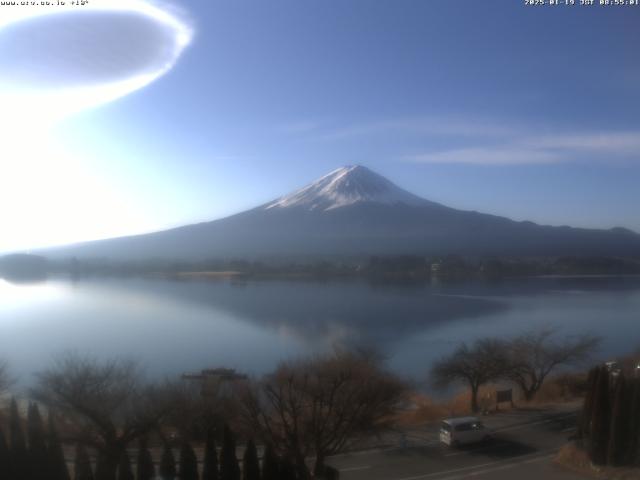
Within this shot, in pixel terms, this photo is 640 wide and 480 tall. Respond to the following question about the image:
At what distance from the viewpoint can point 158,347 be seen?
11.2 metres

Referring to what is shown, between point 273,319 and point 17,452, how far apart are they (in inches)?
426

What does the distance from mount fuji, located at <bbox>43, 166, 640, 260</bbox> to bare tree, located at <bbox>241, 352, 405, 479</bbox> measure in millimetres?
27923

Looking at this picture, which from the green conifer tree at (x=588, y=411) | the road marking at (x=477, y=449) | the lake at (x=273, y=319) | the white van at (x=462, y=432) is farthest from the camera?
the lake at (x=273, y=319)

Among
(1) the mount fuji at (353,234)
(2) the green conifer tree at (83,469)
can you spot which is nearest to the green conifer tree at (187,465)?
(2) the green conifer tree at (83,469)

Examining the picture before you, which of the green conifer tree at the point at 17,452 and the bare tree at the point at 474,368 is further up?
the green conifer tree at the point at 17,452

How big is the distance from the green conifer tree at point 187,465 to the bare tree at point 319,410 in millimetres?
590

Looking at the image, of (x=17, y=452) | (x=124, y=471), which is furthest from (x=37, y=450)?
(x=124, y=471)

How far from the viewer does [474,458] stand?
5.14 m

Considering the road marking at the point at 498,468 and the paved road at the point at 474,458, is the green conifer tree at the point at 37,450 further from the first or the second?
the road marking at the point at 498,468

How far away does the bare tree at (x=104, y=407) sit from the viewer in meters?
4.43

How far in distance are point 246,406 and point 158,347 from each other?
257 inches

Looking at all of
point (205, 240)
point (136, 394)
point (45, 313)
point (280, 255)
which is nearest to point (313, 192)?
point (205, 240)

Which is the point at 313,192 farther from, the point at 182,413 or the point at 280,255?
Answer: the point at 182,413

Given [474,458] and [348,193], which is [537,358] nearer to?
[474,458]
